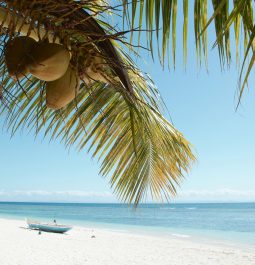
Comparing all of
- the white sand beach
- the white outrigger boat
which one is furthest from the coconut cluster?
the white outrigger boat

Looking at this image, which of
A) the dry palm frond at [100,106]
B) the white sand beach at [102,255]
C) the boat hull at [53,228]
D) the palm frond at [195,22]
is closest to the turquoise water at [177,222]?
the white sand beach at [102,255]

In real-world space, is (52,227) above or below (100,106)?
above

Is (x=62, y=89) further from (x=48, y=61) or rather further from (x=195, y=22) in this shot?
(x=195, y=22)

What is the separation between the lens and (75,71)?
0.65 meters

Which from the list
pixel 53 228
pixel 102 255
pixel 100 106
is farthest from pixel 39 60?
pixel 53 228

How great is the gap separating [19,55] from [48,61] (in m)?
0.06

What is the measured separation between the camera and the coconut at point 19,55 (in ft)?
1.93

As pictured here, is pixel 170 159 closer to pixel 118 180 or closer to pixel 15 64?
pixel 118 180

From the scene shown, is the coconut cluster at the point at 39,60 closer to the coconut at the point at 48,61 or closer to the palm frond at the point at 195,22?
the coconut at the point at 48,61

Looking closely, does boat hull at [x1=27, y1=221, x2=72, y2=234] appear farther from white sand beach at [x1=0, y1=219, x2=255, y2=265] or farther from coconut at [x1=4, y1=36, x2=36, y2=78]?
coconut at [x1=4, y1=36, x2=36, y2=78]

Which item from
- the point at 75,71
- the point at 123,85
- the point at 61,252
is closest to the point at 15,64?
the point at 75,71

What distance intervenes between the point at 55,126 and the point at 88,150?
0.81 ft

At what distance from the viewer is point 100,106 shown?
1.58m

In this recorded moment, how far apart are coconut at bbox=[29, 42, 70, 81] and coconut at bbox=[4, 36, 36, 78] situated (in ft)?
0.03
